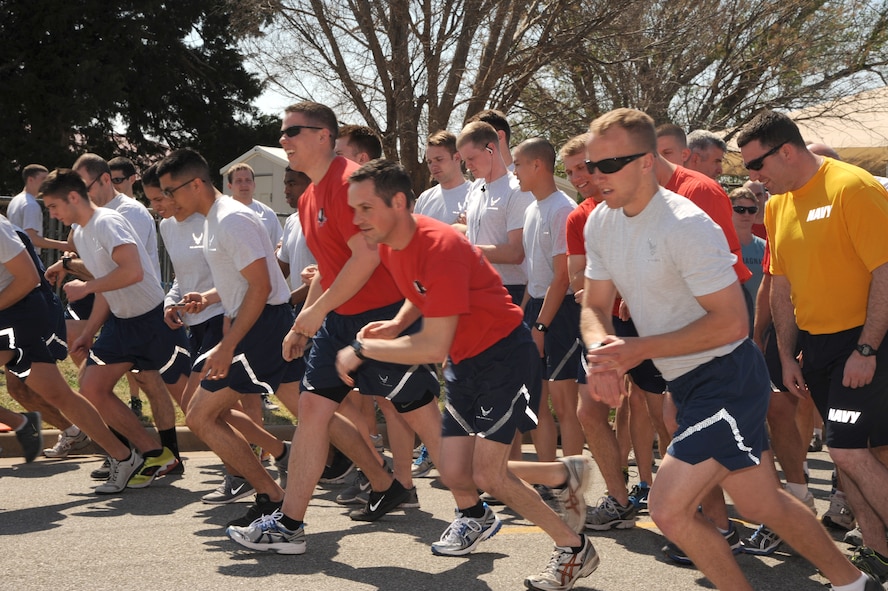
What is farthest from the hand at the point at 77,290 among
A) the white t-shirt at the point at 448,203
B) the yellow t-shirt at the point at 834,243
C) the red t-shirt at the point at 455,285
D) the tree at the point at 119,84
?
the tree at the point at 119,84

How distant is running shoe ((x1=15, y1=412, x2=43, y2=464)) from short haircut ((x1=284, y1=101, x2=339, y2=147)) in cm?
319

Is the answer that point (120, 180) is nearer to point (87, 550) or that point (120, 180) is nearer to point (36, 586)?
point (87, 550)

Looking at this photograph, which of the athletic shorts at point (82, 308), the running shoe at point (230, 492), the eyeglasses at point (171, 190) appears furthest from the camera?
the athletic shorts at point (82, 308)

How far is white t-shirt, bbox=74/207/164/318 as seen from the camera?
291 inches

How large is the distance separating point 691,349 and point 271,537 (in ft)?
8.68

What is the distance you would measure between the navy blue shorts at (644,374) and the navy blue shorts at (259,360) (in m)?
1.99

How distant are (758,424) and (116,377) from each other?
4992 millimetres

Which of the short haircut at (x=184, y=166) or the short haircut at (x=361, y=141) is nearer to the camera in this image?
the short haircut at (x=184, y=166)

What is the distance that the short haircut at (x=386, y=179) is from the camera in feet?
16.5

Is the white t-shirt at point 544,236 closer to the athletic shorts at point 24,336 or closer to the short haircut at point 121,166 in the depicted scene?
the athletic shorts at point 24,336

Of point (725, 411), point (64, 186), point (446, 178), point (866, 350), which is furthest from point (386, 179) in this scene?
point (64, 186)

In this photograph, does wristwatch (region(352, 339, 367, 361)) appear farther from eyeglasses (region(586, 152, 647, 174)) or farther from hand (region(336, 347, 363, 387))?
eyeglasses (region(586, 152, 647, 174))

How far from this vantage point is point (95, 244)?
7.49m

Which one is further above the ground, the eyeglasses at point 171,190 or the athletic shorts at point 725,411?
the eyeglasses at point 171,190
